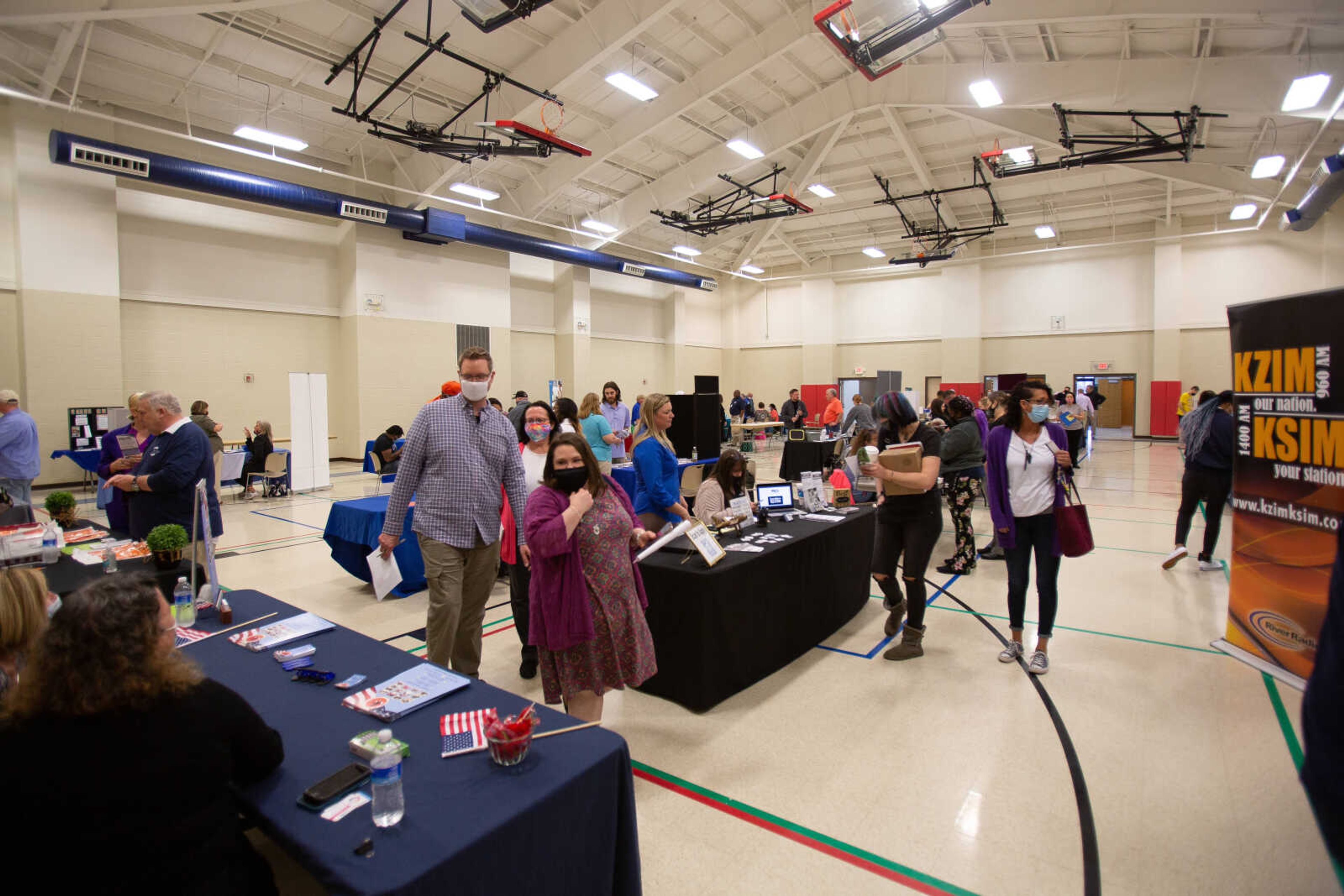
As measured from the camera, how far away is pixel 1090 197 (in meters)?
16.5

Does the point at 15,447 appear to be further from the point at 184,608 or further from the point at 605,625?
the point at 605,625

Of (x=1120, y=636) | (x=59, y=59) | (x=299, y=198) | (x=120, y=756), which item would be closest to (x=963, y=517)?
(x=1120, y=636)

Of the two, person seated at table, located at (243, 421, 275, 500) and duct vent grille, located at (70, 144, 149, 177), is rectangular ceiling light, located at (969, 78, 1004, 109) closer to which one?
person seated at table, located at (243, 421, 275, 500)

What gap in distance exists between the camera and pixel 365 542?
5.09 metres

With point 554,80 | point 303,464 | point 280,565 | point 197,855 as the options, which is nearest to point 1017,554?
point 197,855

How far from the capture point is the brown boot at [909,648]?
382 cm

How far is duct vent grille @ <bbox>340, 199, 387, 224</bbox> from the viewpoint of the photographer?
→ 39.8 ft

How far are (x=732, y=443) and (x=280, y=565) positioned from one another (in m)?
12.5

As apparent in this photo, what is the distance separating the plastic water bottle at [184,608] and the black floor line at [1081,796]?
3.22 metres

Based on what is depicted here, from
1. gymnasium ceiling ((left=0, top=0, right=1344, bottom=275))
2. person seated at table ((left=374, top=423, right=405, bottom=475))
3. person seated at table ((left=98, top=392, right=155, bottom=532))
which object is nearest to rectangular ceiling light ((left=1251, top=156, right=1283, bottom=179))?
gymnasium ceiling ((left=0, top=0, right=1344, bottom=275))

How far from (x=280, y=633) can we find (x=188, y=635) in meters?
0.36

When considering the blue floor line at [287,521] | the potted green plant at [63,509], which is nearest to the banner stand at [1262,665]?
the potted green plant at [63,509]

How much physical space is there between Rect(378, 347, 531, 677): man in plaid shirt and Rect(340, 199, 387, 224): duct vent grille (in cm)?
1116

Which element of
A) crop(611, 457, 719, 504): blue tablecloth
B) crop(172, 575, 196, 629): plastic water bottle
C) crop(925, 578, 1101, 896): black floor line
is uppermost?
crop(611, 457, 719, 504): blue tablecloth
